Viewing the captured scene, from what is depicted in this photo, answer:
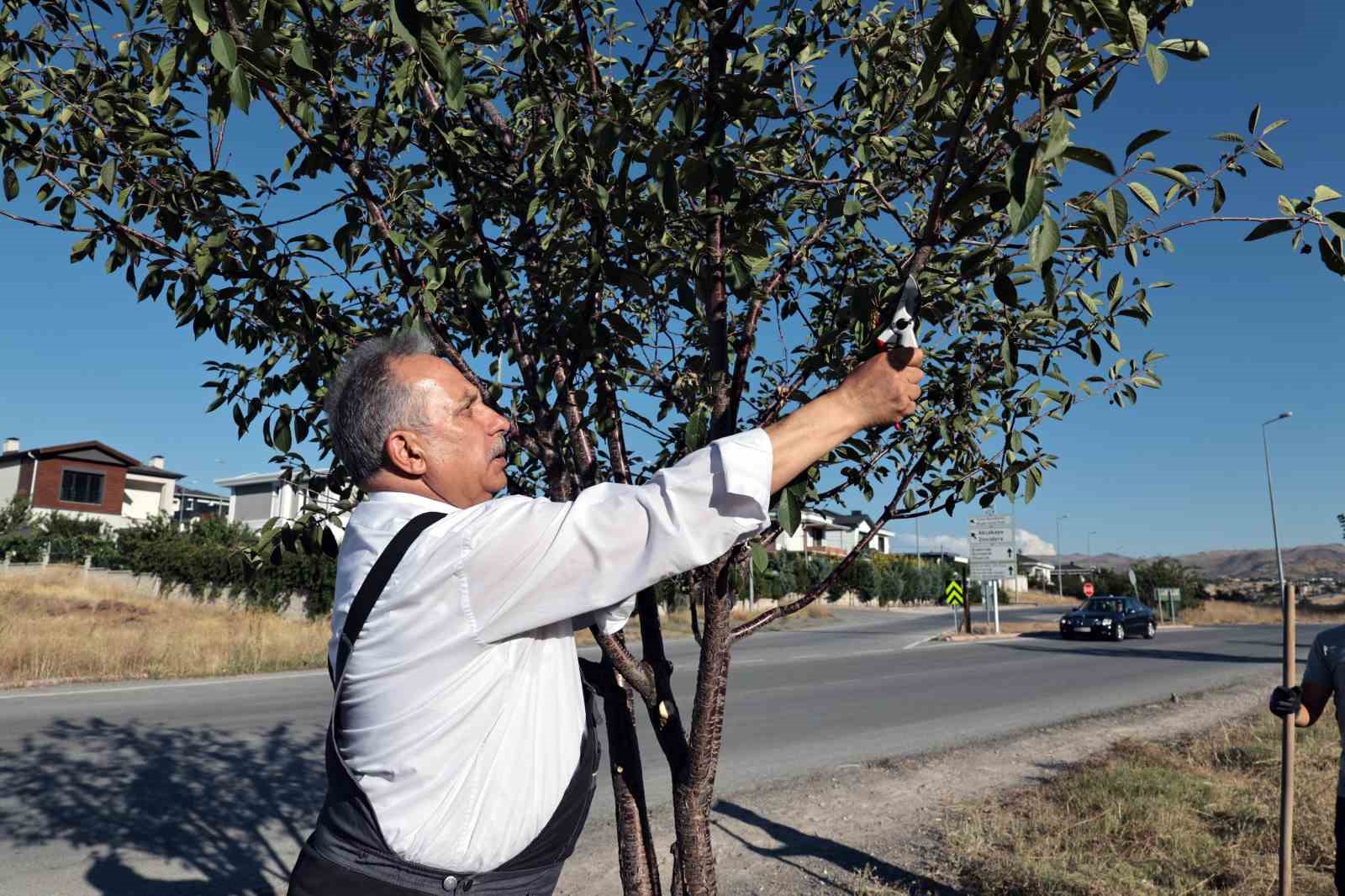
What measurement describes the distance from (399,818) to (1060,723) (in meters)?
11.1

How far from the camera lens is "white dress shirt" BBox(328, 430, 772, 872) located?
55.6 inches

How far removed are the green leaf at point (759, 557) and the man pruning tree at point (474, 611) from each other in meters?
0.68

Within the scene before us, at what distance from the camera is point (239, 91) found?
175 centimetres

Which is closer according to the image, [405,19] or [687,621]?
[405,19]

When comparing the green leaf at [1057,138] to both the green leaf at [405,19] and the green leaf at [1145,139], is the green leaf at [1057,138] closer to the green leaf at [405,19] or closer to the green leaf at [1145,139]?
the green leaf at [1145,139]

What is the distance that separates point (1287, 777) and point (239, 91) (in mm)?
5055

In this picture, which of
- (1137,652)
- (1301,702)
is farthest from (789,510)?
(1137,652)

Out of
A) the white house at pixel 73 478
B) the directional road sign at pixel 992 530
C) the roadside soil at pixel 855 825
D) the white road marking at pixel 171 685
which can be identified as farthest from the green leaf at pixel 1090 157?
the white house at pixel 73 478

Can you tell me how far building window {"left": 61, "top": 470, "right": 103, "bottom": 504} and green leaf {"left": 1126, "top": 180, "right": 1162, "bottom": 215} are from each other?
1997 inches

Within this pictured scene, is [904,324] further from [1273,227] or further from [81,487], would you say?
[81,487]

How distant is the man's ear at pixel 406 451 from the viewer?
5.67 feet

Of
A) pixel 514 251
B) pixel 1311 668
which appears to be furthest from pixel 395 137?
pixel 1311 668

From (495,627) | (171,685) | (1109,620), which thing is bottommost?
(171,685)

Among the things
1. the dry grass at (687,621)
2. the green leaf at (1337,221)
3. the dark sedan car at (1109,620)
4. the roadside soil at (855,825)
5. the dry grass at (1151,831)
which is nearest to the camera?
the green leaf at (1337,221)
